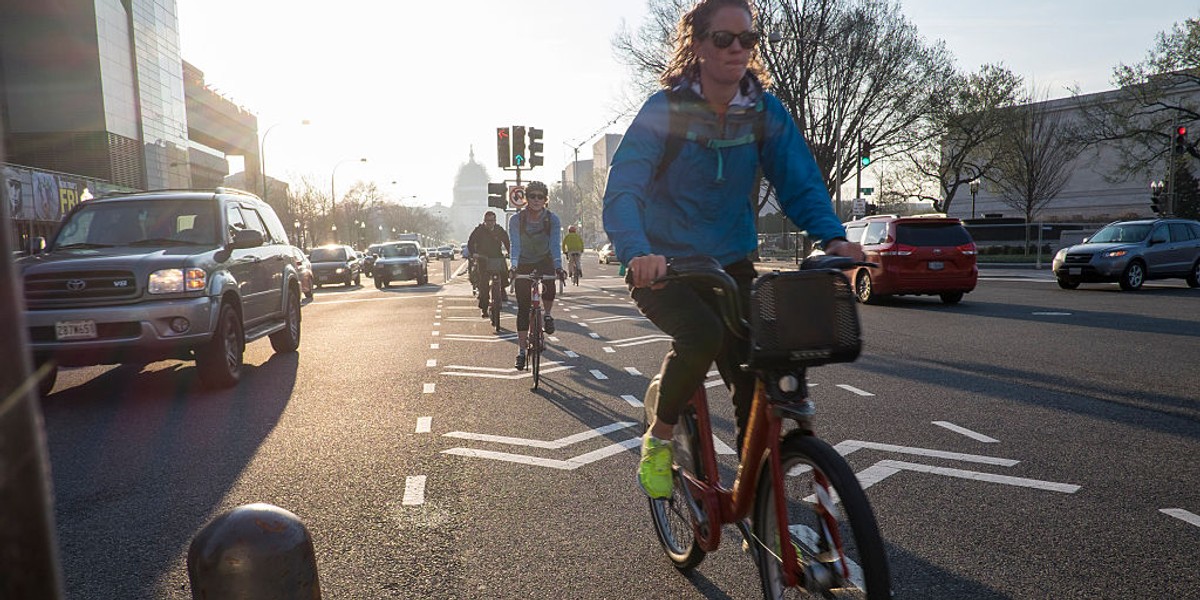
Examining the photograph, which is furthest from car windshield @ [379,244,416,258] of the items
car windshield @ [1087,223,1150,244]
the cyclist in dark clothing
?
car windshield @ [1087,223,1150,244]

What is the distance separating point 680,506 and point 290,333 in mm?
7813

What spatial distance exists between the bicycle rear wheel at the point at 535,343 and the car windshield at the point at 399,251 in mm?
21251

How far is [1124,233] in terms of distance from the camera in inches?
687

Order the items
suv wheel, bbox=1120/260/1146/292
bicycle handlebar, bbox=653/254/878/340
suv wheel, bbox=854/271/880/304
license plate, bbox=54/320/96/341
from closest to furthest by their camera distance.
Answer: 1. bicycle handlebar, bbox=653/254/878/340
2. license plate, bbox=54/320/96/341
3. suv wheel, bbox=854/271/880/304
4. suv wheel, bbox=1120/260/1146/292

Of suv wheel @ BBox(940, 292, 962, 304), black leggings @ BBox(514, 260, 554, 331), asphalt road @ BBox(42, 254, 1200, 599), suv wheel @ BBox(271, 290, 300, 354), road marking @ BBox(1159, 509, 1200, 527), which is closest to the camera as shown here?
asphalt road @ BBox(42, 254, 1200, 599)

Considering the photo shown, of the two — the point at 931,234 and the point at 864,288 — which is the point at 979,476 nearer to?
the point at 931,234

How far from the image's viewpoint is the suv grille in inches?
249

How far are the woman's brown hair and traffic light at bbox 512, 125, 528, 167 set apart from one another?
656 inches

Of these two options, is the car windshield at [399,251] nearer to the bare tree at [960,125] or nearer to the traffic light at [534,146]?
the traffic light at [534,146]

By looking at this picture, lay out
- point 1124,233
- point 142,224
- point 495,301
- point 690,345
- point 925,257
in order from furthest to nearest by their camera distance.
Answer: point 1124,233 < point 925,257 < point 495,301 < point 142,224 < point 690,345

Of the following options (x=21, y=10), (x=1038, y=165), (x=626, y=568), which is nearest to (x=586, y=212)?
(x=1038, y=165)

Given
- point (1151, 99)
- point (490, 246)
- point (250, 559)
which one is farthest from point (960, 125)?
point (250, 559)

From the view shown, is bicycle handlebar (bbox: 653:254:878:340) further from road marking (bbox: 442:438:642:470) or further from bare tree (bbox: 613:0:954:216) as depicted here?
bare tree (bbox: 613:0:954:216)

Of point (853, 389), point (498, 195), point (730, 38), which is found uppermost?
point (498, 195)
